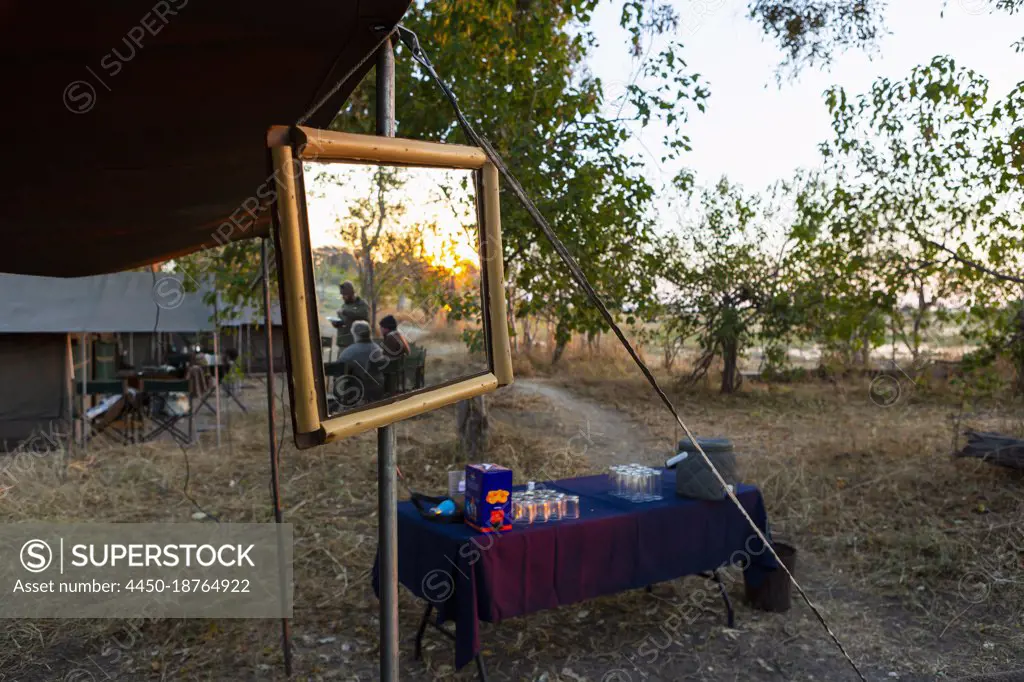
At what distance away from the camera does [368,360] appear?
167 cm

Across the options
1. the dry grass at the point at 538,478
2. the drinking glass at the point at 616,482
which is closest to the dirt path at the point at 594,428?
the dry grass at the point at 538,478

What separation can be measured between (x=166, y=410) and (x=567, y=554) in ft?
28.5

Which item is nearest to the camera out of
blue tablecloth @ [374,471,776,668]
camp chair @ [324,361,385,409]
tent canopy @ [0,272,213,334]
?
camp chair @ [324,361,385,409]

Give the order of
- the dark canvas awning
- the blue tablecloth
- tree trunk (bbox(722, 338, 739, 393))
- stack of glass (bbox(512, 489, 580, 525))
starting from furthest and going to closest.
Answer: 1. tree trunk (bbox(722, 338, 739, 393))
2. stack of glass (bbox(512, 489, 580, 525))
3. the blue tablecloth
4. the dark canvas awning

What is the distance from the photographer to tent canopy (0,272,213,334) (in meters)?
7.93

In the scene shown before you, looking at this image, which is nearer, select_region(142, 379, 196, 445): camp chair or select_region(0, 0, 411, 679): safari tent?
select_region(0, 0, 411, 679): safari tent

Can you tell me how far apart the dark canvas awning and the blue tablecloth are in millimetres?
1838

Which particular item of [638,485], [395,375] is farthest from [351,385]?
[638,485]

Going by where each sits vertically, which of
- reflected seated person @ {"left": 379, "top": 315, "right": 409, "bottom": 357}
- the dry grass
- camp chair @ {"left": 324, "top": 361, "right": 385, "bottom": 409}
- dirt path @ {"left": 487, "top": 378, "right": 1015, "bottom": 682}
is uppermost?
reflected seated person @ {"left": 379, "top": 315, "right": 409, "bottom": 357}

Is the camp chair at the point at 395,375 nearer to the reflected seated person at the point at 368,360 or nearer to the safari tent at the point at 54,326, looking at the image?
the reflected seated person at the point at 368,360

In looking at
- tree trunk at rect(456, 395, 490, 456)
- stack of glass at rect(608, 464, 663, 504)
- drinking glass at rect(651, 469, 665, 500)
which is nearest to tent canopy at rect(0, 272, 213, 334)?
tree trunk at rect(456, 395, 490, 456)

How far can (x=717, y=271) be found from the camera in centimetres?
1302

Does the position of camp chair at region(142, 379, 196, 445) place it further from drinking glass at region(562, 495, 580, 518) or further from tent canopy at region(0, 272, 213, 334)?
drinking glass at region(562, 495, 580, 518)

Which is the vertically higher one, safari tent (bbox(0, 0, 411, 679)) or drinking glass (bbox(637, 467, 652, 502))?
safari tent (bbox(0, 0, 411, 679))
